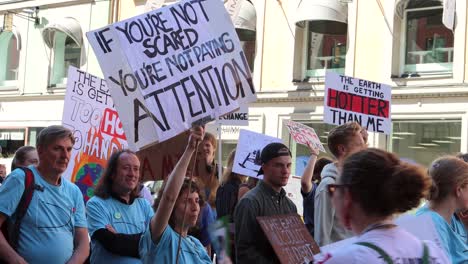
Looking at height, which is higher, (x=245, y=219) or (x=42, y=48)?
(x=42, y=48)

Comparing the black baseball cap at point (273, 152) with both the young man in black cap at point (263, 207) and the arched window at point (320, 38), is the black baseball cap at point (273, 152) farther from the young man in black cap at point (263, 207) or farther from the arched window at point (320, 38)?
the arched window at point (320, 38)

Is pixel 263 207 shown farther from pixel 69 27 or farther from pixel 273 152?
pixel 69 27

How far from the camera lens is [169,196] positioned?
411 cm

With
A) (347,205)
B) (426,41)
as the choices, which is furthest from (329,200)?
(426,41)

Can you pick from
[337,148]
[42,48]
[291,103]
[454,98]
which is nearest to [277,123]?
[291,103]

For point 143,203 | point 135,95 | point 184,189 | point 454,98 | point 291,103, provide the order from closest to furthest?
point 184,189 < point 135,95 < point 143,203 < point 454,98 < point 291,103

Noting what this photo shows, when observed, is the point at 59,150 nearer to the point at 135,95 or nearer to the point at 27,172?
the point at 27,172

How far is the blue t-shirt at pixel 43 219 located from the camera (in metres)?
4.81

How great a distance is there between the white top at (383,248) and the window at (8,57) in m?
23.6

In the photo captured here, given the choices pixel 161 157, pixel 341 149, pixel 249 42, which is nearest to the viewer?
pixel 341 149

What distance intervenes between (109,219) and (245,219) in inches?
34.2

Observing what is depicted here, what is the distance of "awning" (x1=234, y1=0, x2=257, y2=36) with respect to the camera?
18703 mm

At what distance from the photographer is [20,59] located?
24141 millimetres

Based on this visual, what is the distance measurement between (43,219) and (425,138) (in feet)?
41.1
